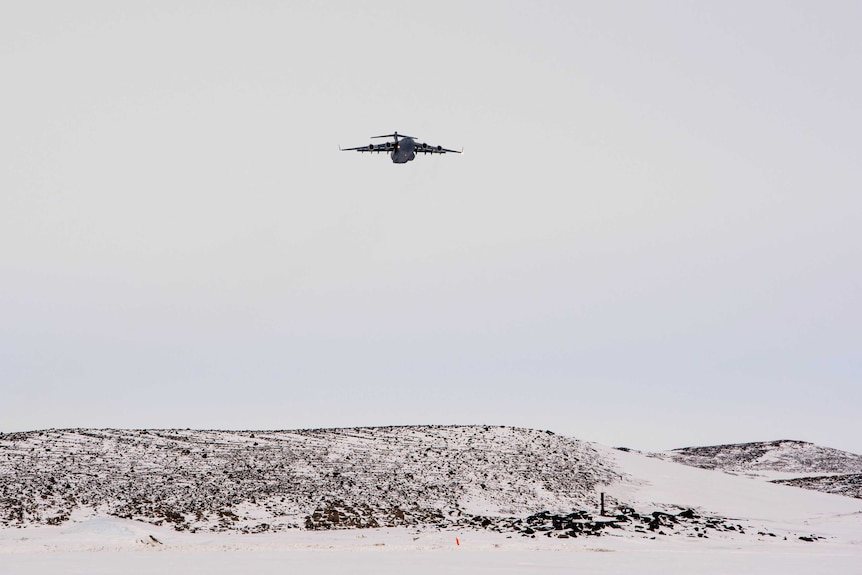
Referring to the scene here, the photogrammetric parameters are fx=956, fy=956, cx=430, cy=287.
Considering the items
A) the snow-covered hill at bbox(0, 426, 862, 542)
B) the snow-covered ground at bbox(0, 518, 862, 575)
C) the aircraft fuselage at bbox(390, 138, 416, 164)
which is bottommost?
the snow-covered ground at bbox(0, 518, 862, 575)

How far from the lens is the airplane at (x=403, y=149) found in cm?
7450

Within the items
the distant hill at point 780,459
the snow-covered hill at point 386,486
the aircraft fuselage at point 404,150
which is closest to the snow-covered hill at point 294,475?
the snow-covered hill at point 386,486

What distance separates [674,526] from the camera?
48375 mm

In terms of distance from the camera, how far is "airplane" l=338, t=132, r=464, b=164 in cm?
7450

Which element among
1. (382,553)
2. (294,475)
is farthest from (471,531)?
(294,475)

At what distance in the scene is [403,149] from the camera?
74.4 m

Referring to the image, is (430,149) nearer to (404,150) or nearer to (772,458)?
(404,150)

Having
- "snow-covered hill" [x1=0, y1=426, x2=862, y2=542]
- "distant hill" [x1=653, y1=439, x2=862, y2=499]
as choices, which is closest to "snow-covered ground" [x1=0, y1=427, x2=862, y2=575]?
"snow-covered hill" [x1=0, y1=426, x2=862, y2=542]

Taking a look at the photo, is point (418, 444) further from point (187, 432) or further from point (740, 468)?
point (740, 468)

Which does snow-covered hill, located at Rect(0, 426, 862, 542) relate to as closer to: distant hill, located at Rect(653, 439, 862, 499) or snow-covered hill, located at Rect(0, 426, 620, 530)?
snow-covered hill, located at Rect(0, 426, 620, 530)

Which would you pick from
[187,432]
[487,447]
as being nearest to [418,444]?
[487,447]

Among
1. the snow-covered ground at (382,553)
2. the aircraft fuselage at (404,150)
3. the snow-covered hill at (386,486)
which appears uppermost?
Result: the aircraft fuselage at (404,150)

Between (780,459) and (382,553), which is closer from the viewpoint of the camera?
(382,553)

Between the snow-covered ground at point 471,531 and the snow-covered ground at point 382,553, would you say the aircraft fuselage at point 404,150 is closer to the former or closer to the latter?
the snow-covered ground at point 471,531
